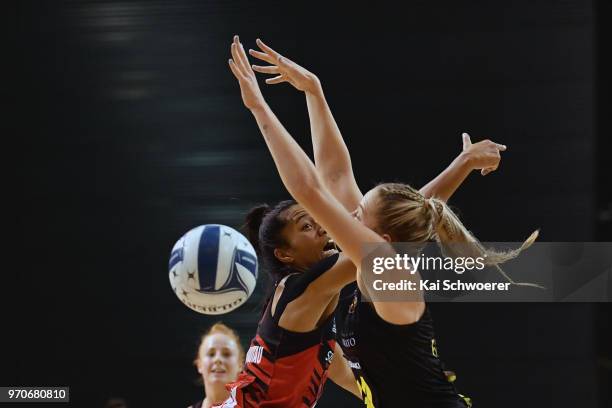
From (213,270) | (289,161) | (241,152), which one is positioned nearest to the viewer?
(289,161)

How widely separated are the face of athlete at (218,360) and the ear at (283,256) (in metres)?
1.16

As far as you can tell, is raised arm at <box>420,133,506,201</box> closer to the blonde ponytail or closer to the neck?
the blonde ponytail

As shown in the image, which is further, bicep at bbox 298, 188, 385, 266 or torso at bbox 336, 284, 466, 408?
torso at bbox 336, 284, 466, 408

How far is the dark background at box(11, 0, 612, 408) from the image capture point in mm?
3627

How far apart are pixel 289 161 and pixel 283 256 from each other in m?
0.59

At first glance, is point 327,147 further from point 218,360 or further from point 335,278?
point 218,360

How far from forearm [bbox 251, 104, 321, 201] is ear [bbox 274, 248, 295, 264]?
0.55 metres

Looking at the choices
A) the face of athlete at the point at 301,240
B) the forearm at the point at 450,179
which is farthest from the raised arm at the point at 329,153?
the forearm at the point at 450,179

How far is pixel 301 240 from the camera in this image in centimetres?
236

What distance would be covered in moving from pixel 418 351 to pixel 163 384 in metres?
2.08

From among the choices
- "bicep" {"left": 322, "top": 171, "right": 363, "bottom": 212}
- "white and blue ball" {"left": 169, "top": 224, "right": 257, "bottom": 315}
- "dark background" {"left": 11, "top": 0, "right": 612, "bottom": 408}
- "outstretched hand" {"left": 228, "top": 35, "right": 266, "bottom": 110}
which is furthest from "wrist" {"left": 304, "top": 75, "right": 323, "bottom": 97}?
"dark background" {"left": 11, "top": 0, "right": 612, "bottom": 408}

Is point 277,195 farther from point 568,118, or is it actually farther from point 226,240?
point 568,118

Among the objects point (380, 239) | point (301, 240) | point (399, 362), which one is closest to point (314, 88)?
point (301, 240)

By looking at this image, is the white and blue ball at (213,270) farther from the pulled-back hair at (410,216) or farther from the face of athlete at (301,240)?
the pulled-back hair at (410,216)
